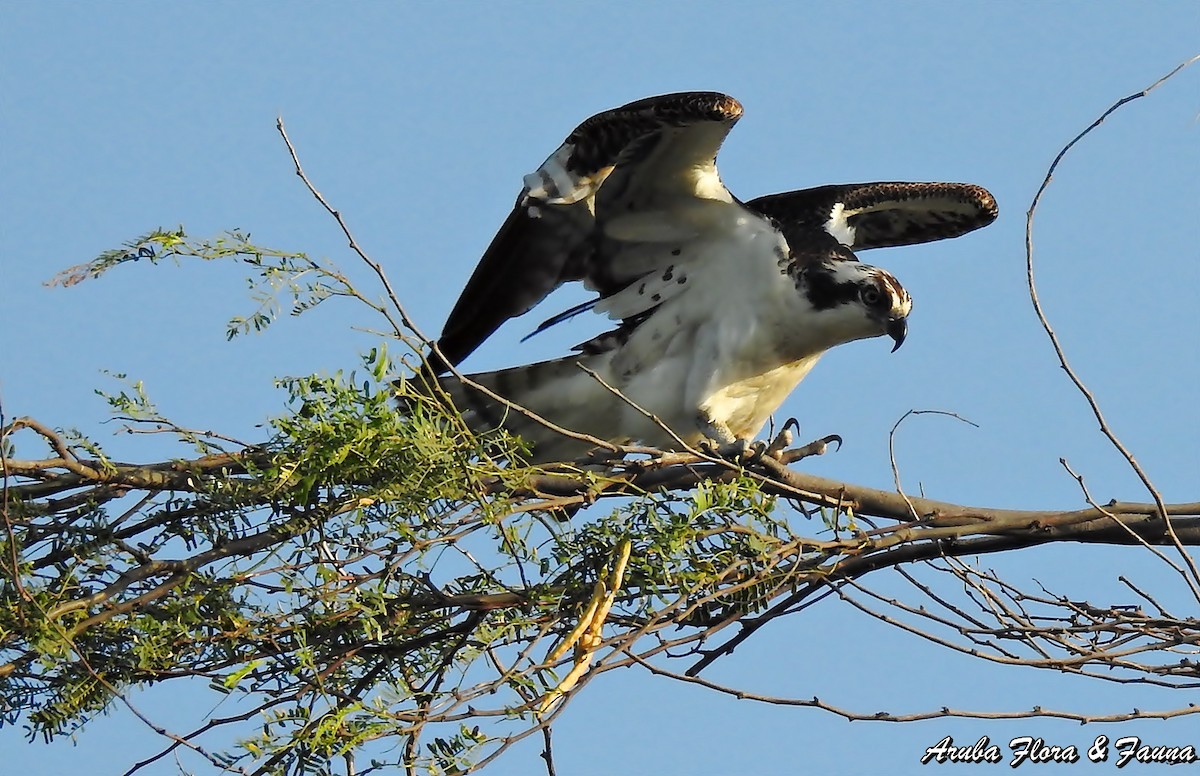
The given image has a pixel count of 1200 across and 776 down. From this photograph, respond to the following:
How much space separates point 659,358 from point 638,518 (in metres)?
1.67

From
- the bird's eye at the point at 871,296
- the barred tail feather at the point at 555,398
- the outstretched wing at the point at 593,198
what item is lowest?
the barred tail feather at the point at 555,398

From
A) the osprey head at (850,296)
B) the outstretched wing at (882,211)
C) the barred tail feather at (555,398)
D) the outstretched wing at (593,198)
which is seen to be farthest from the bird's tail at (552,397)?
the outstretched wing at (882,211)

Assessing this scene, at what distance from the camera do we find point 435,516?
3475 mm

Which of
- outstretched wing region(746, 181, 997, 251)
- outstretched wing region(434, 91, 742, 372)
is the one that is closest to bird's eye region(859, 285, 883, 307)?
outstretched wing region(746, 181, 997, 251)

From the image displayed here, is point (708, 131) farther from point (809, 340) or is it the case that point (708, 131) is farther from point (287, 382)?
point (287, 382)

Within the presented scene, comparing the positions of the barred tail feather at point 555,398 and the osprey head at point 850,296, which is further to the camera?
the barred tail feather at point 555,398

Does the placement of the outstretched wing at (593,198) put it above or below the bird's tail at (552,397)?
above

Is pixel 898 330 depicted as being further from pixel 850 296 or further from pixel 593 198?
pixel 593 198

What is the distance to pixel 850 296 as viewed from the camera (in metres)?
4.98

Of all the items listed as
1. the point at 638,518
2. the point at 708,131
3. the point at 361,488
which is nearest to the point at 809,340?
the point at 708,131

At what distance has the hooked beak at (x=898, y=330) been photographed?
5020 mm

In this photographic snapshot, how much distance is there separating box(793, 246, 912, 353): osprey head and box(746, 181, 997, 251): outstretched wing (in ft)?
0.77

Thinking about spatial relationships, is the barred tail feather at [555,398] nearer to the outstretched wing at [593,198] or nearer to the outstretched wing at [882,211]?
the outstretched wing at [593,198]

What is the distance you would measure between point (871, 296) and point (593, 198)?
989 millimetres
